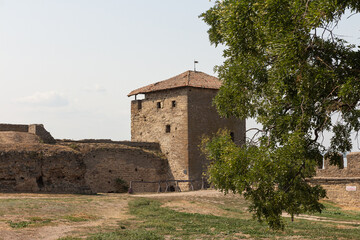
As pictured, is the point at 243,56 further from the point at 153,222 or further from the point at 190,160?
the point at 190,160

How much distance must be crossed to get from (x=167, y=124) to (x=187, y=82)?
3353mm

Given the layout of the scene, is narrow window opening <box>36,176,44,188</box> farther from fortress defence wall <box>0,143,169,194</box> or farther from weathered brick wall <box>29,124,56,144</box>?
weathered brick wall <box>29,124,56,144</box>

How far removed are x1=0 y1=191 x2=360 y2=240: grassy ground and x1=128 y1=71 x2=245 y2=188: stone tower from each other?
12.8 meters

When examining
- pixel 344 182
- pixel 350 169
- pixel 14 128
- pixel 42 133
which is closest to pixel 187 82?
pixel 42 133

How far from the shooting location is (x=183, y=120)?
109ft

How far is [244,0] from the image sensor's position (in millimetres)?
9688

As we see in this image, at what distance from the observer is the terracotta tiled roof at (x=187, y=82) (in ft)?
110

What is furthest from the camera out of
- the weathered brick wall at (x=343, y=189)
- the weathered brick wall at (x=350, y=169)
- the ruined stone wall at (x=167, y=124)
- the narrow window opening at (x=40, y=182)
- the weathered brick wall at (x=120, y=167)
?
the ruined stone wall at (x=167, y=124)

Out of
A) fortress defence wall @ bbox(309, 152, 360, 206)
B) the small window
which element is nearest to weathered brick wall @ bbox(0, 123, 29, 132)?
the small window

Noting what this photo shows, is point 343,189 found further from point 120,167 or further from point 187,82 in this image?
point 120,167

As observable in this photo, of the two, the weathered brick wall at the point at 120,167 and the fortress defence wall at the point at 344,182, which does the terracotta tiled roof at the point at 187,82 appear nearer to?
the weathered brick wall at the point at 120,167

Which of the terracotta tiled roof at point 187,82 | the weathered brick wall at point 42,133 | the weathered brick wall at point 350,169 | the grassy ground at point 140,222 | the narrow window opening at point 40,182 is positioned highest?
the terracotta tiled roof at point 187,82

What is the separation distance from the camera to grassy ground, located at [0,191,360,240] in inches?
487

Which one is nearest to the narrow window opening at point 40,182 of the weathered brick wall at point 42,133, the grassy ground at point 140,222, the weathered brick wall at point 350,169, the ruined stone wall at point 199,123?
the grassy ground at point 140,222
